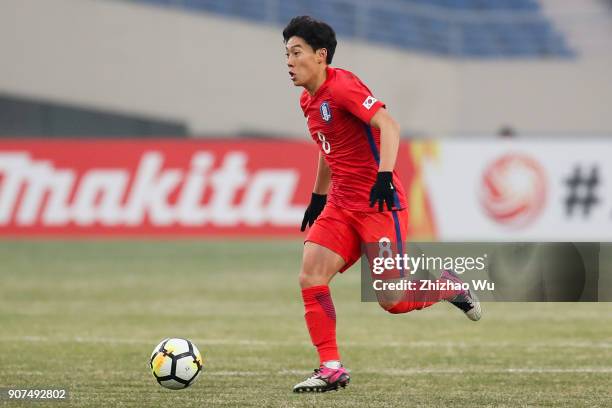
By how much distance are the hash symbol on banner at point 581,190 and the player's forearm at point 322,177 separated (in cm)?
1211

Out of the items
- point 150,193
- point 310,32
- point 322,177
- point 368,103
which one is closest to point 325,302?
point 322,177

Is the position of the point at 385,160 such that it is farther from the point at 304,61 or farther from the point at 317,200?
the point at 317,200

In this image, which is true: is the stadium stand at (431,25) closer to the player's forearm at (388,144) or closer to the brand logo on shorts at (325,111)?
the brand logo on shorts at (325,111)

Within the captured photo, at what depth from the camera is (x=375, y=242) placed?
23.5ft

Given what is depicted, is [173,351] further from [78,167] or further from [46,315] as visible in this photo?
[78,167]

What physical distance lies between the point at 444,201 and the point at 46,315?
964cm

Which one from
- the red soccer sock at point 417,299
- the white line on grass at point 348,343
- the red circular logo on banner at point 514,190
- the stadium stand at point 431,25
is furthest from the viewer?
the stadium stand at point 431,25

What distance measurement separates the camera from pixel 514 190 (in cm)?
1948

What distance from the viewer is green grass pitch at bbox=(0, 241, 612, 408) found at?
279 inches

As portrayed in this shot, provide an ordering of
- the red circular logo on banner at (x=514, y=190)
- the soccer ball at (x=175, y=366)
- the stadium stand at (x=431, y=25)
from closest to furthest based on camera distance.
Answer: the soccer ball at (x=175, y=366) → the red circular logo on banner at (x=514, y=190) → the stadium stand at (x=431, y=25)

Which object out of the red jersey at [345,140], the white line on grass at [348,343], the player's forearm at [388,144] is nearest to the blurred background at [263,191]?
the white line on grass at [348,343]

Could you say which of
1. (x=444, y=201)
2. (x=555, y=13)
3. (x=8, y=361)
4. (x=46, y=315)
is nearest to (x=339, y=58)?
(x=555, y=13)

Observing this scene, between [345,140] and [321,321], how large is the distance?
1.09m

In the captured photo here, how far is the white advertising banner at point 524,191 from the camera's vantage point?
19250mm
